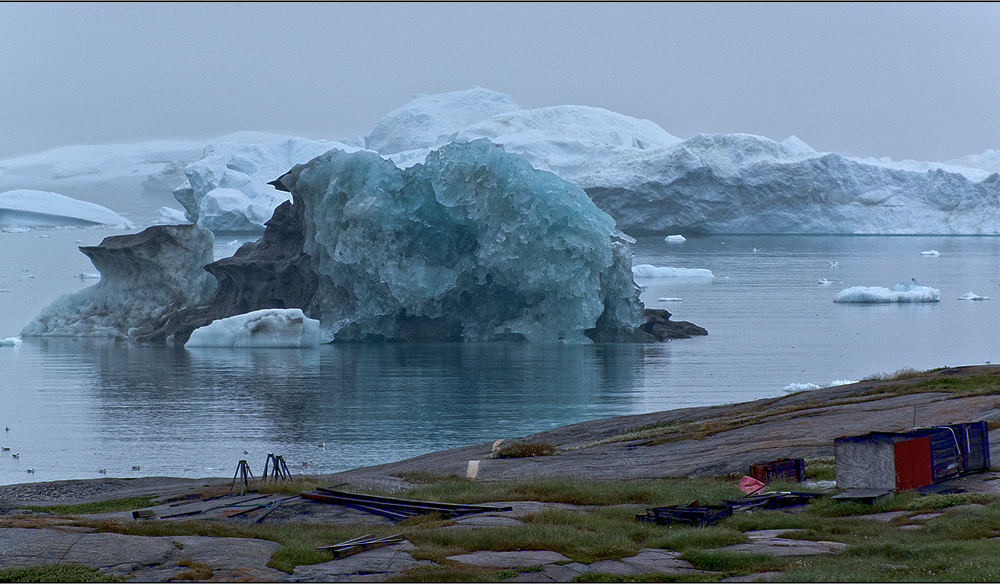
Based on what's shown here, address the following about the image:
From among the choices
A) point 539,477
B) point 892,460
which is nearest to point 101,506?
point 539,477

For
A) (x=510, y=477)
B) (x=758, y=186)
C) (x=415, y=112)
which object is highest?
(x=415, y=112)

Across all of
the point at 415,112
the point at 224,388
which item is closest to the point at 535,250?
the point at 224,388

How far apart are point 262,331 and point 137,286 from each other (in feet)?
25.8

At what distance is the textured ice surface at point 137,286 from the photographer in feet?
145

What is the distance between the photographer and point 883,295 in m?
60.7

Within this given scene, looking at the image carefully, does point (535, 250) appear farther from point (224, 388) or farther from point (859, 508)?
point (859, 508)

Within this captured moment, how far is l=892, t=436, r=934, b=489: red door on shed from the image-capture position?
12062 mm

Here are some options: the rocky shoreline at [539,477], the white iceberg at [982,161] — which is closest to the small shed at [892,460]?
the rocky shoreline at [539,477]

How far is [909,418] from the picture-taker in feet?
55.3

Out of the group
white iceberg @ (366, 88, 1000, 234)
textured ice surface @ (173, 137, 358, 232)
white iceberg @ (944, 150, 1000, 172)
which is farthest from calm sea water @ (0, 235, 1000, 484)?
white iceberg @ (944, 150, 1000, 172)

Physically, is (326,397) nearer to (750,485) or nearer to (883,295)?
(750,485)

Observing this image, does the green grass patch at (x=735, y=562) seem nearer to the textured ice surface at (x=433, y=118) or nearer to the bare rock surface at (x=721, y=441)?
the bare rock surface at (x=721, y=441)

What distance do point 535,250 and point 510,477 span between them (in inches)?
931

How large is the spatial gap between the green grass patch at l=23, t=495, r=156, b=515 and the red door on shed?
981cm
